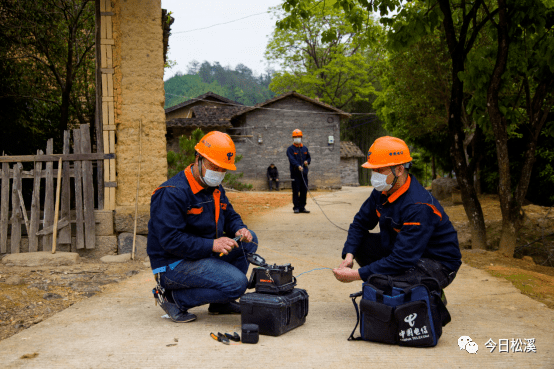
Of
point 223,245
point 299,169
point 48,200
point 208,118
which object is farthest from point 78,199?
point 208,118

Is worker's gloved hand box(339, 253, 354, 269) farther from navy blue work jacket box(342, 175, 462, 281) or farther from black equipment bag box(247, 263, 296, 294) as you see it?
black equipment bag box(247, 263, 296, 294)

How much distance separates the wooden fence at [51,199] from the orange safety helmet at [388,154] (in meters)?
4.47

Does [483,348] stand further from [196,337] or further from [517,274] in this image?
[517,274]

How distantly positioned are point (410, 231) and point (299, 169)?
8035 millimetres

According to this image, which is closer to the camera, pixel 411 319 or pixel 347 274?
pixel 411 319

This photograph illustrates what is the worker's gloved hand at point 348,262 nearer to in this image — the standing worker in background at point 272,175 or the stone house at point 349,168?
the standing worker in background at point 272,175

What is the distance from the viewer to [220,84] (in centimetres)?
10238

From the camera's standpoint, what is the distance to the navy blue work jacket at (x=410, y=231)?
3.62 m

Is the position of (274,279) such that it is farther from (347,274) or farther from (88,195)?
(88,195)

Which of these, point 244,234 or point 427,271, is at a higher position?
point 244,234

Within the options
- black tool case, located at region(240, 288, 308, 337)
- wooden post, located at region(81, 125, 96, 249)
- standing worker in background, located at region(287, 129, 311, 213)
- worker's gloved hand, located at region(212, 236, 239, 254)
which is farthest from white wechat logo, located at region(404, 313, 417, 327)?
standing worker in background, located at region(287, 129, 311, 213)

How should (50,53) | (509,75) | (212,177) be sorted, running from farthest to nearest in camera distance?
(50,53), (509,75), (212,177)

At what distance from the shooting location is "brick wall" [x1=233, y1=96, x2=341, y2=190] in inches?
1120

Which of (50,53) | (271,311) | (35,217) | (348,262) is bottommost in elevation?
(271,311)
